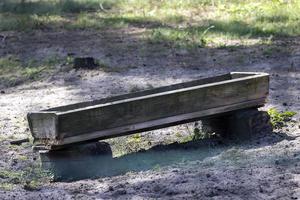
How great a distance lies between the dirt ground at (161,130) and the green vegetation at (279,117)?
3.1 inches

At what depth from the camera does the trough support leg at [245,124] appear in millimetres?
7211

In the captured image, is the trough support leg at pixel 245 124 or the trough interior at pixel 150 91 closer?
the trough interior at pixel 150 91

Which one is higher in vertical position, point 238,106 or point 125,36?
point 238,106

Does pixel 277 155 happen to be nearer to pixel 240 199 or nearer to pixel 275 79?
pixel 240 199

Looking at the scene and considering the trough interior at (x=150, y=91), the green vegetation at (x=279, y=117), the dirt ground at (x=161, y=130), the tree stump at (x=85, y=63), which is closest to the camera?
the dirt ground at (x=161, y=130)

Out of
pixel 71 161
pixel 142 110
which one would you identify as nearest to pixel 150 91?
pixel 142 110

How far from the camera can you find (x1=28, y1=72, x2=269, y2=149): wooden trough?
6.32 meters

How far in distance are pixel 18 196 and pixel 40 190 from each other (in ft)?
1.00

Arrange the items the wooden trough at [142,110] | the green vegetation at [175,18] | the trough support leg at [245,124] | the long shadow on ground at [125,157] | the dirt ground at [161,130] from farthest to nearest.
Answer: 1. the green vegetation at [175,18]
2. the trough support leg at [245,124]
3. the long shadow on ground at [125,157]
4. the wooden trough at [142,110]
5. the dirt ground at [161,130]

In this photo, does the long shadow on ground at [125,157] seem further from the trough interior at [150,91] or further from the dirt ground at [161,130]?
the trough interior at [150,91]

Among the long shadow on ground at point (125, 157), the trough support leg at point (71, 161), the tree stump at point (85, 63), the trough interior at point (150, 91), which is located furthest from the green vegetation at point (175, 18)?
the trough support leg at point (71, 161)

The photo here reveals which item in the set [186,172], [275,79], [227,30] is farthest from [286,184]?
[227,30]

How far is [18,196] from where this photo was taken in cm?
559

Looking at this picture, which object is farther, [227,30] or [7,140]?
[227,30]
